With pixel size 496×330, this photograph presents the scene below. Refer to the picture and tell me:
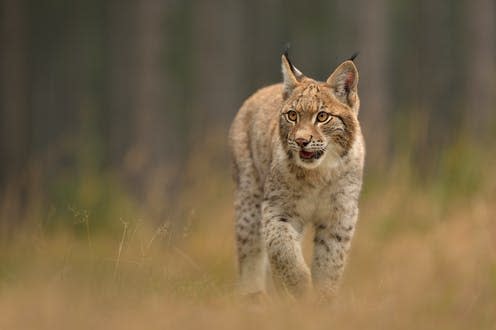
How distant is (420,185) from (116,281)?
17.9ft

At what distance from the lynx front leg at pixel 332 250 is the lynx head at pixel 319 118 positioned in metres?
0.47

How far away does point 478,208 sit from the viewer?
737 cm

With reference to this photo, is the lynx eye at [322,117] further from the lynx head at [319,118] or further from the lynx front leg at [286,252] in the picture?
the lynx front leg at [286,252]

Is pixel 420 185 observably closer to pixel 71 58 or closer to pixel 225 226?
pixel 225 226

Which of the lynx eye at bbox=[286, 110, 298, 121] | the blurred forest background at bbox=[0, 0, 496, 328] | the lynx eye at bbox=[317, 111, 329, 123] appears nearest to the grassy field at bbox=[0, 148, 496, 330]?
the blurred forest background at bbox=[0, 0, 496, 328]

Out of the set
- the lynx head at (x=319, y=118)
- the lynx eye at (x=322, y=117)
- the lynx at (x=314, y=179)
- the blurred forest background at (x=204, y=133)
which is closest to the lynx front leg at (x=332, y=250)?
the lynx at (x=314, y=179)

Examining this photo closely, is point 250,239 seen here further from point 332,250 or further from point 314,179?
point 314,179

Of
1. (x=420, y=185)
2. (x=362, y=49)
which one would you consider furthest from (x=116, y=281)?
(x=362, y=49)

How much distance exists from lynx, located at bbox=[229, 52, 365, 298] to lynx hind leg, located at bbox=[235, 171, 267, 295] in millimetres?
537

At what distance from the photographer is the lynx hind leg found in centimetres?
704

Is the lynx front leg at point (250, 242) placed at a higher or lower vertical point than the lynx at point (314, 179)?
lower

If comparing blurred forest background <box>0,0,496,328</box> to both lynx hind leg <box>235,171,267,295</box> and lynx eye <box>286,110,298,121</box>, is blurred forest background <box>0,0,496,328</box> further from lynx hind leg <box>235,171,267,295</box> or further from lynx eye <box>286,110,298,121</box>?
lynx eye <box>286,110,298,121</box>

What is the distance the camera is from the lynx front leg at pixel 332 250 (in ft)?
20.4

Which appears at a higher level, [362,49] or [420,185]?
[362,49]
